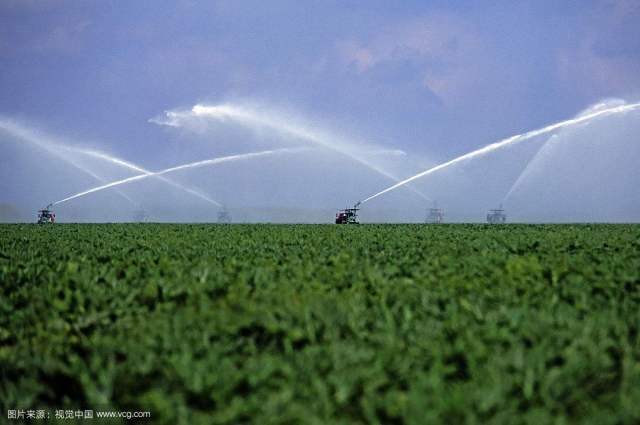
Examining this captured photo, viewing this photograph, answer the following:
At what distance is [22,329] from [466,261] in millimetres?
5177

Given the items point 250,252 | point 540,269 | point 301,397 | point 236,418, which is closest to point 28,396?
point 236,418

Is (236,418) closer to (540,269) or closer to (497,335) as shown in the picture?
(497,335)

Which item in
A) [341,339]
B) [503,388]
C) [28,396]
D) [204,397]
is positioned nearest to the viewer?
[503,388]

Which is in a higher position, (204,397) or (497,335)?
(497,335)

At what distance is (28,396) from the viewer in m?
2.89

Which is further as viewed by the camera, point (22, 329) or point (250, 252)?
point (250, 252)

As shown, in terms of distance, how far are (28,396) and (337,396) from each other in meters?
1.77

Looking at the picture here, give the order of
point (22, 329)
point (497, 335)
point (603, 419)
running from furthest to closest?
point (22, 329) → point (497, 335) → point (603, 419)

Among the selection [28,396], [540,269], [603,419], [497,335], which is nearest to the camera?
[603,419]

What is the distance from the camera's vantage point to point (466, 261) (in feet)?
22.8

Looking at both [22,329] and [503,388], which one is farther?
[22,329]

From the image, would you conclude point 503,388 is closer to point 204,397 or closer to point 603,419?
point 603,419

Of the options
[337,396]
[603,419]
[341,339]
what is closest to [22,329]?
[341,339]

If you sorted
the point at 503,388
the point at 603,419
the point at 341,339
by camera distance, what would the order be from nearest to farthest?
the point at 603,419, the point at 503,388, the point at 341,339
